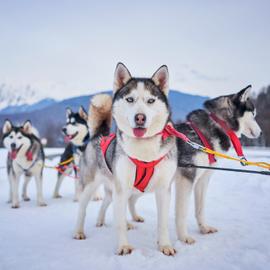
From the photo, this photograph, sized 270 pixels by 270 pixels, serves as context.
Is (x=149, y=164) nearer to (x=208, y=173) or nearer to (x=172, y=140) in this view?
(x=172, y=140)

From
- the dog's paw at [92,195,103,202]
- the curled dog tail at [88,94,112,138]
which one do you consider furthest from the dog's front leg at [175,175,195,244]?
the dog's paw at [92,195,103,202]

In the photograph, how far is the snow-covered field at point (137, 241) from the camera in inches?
96.1

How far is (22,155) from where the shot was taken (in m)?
5.90

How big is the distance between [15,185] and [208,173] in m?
3.98

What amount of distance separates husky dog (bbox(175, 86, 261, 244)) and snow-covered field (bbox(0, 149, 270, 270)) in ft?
1.18

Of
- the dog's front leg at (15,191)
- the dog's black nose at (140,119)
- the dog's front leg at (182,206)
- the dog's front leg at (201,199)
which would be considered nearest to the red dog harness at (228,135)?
the dog's front leg at (201,199)

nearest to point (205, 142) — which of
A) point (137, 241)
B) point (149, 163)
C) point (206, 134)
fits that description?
point (206, 134)

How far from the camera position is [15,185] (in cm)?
562

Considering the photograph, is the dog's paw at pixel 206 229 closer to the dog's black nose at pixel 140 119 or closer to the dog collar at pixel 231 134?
the dog collar at pixel 231 134

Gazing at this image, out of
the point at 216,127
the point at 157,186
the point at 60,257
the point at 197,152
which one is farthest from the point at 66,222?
the point at 216,127

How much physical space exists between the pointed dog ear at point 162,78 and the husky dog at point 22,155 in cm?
387

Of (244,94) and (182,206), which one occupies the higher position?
(244,94)

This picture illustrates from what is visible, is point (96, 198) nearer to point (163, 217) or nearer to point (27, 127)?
point (27, 127)

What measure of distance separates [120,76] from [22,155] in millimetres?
3892
